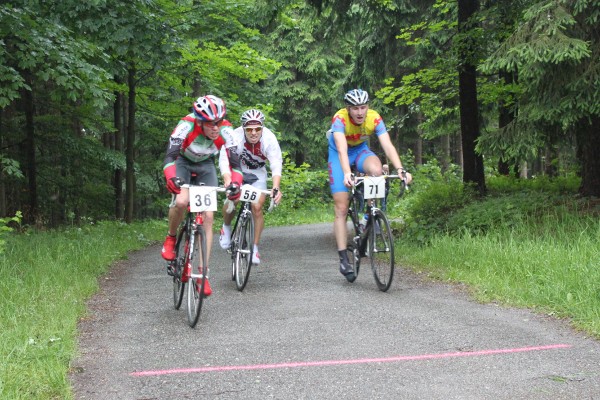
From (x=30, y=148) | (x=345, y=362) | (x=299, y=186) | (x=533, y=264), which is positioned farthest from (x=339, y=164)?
(x=299, y=186)

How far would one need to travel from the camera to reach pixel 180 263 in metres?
6.45

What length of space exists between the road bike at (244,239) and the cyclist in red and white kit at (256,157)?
0.32ft

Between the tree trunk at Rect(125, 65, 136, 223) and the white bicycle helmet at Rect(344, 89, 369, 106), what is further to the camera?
the tree trunk at Rect(125, 65, 136, 223)

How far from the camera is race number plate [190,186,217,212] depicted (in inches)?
237

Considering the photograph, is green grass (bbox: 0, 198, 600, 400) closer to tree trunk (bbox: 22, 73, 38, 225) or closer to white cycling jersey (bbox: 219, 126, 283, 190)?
white cycling jersey (bbox: 219, 126, 283, 190)

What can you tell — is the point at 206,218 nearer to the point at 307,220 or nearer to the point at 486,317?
the point at 486,317

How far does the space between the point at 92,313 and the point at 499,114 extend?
12.3 metres

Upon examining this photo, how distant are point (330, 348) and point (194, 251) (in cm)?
169

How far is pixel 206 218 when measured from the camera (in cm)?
624

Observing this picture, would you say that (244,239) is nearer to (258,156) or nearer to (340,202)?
(258,156)

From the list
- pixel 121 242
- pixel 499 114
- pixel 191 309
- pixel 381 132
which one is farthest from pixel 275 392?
Result: pixel 499 114

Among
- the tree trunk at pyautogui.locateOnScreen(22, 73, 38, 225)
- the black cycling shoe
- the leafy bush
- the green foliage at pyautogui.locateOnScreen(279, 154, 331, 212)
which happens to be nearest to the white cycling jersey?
the black cycling shoe

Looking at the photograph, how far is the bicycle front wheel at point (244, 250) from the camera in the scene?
7.59m

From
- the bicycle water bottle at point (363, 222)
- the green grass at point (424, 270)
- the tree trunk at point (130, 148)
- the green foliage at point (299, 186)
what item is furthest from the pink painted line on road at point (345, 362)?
the green foliage at point (299, 186)
